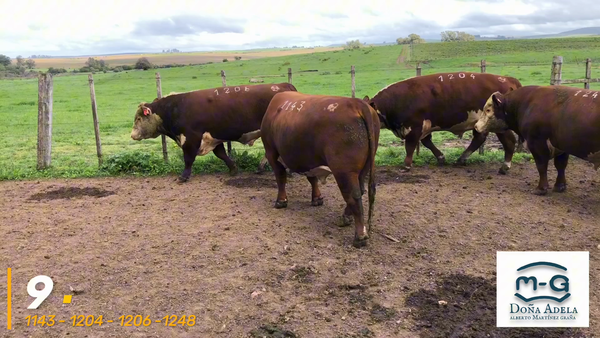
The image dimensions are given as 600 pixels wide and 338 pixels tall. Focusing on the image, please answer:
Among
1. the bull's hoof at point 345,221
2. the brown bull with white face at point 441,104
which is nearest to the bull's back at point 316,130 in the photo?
the bull's hoof at point 345,221

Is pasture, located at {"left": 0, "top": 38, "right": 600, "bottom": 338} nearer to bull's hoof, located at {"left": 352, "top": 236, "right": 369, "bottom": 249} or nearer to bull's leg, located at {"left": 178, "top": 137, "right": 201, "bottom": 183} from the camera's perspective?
bull's hoof, located at {"left": 352, "top": 236, "right": 369, "bottom": 249}

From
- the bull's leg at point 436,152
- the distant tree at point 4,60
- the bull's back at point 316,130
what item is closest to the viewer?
the bull's back at point 316,130

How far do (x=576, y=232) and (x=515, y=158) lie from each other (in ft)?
12.8

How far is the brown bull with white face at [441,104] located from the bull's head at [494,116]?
0.58 meters

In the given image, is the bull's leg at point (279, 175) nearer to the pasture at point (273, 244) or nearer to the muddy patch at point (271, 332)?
the pasture at point (273, 244)

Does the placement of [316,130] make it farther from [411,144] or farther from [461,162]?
[461,162]

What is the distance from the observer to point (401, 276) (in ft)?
15.8

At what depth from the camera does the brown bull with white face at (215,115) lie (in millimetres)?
8836

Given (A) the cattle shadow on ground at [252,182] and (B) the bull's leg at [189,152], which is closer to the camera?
(A) the cattle shadow on ground at [252,182]

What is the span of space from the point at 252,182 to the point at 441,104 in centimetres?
368

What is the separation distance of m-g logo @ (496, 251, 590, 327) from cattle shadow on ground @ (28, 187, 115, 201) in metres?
6.16

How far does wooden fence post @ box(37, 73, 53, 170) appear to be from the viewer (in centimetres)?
982

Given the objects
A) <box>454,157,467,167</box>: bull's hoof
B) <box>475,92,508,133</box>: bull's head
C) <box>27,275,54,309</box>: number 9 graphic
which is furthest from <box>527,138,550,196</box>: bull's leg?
<box>27,275,54,309</box>: number 9 graphic

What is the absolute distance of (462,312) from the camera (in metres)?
4.16
